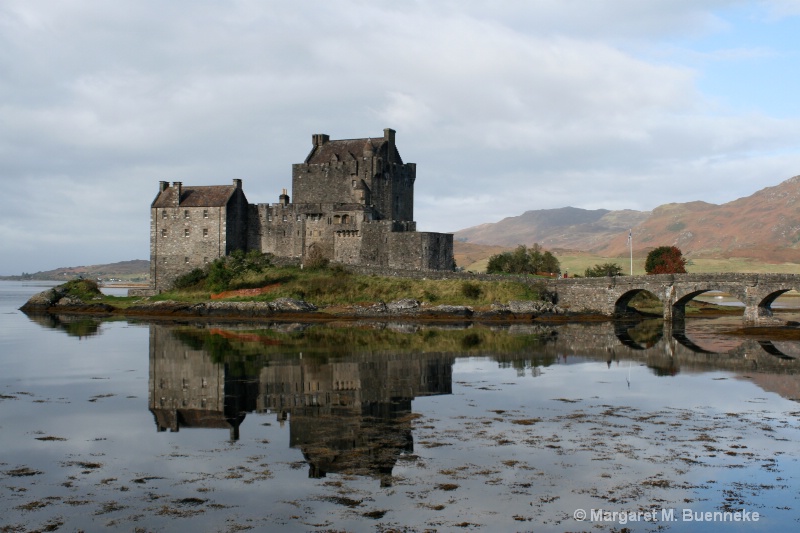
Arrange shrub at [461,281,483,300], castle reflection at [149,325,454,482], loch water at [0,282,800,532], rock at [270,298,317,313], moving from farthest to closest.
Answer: shrub at [461,281,483,300], rock at [270,298,317,313], castle reflection at [149,325,454,482], loch water at [0,282,800,532]

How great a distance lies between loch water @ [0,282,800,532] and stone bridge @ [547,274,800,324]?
17.8 meters

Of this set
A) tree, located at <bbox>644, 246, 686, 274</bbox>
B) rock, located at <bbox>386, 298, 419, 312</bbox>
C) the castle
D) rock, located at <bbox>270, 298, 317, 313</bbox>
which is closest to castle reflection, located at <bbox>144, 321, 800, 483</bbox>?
rock, located at <bbox>270, 298, 317, 313</bbox>

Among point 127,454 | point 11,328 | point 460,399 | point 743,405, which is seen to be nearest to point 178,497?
point 127,454

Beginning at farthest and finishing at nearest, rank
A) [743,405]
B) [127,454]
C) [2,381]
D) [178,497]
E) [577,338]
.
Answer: [577,338] → [2,381] → [743,405] → [127,454] → [178,497]

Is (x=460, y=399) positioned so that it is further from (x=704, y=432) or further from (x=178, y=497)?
(x=178, y=497)

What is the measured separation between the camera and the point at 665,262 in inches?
3359

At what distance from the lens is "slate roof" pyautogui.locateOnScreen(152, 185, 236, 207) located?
70.2m

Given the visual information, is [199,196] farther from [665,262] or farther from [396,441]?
[396,441]

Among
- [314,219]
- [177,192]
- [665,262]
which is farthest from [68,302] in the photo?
[665,262]

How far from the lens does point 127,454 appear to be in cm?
1706

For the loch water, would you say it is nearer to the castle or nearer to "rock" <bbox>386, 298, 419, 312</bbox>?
"rock" <bbox>386, 298, 419, 312</bbox>

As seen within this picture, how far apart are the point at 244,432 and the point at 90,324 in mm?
40995

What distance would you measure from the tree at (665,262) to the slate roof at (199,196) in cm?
4612

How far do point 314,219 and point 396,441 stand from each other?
173ft
